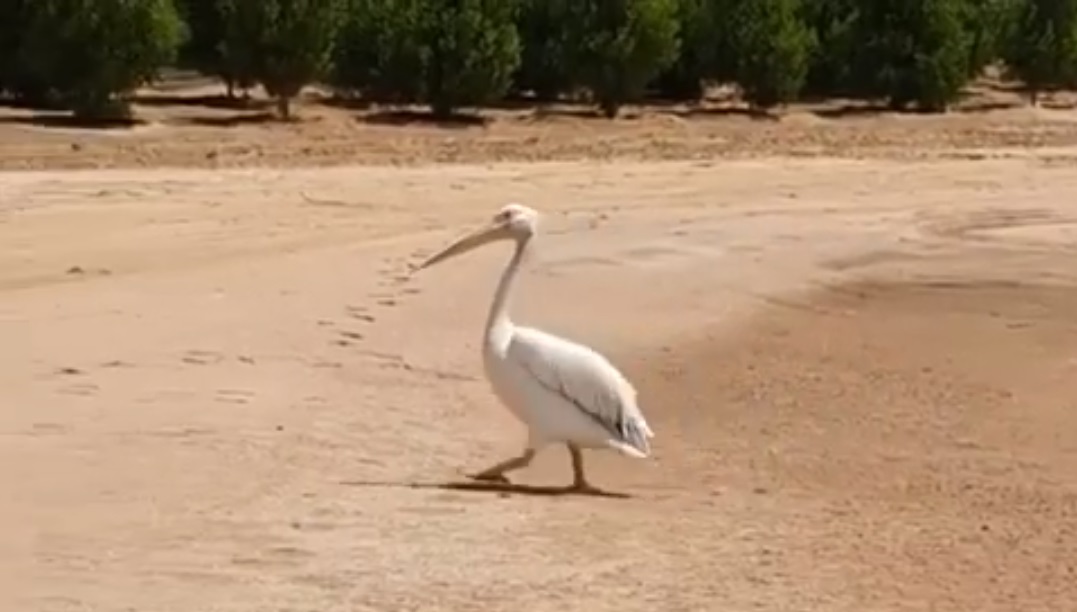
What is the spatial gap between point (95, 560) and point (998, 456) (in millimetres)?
5775

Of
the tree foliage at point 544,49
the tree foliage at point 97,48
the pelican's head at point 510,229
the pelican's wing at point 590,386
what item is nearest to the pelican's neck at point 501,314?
the pelican's wing at point 590,386

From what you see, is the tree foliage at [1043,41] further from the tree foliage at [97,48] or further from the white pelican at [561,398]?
the white pelican at [561,398]

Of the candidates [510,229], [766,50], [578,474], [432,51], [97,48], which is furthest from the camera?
[766,50]

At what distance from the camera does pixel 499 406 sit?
13750mm

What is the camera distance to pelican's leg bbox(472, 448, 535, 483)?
11516 mm

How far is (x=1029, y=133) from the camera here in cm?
4031

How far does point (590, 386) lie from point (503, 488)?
24.1 inches

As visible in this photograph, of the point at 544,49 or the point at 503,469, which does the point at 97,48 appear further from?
the point at 503,469

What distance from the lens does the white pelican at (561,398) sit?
11.4 meters

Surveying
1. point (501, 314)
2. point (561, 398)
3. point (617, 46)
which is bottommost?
point (617, 46)

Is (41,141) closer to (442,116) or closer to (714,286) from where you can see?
(442,116)

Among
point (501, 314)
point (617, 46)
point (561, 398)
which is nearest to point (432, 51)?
point (617, 46)

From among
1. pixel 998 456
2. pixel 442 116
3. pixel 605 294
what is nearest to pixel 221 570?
pixel 998 456

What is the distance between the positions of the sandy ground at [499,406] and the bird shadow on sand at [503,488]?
0.06 metres
